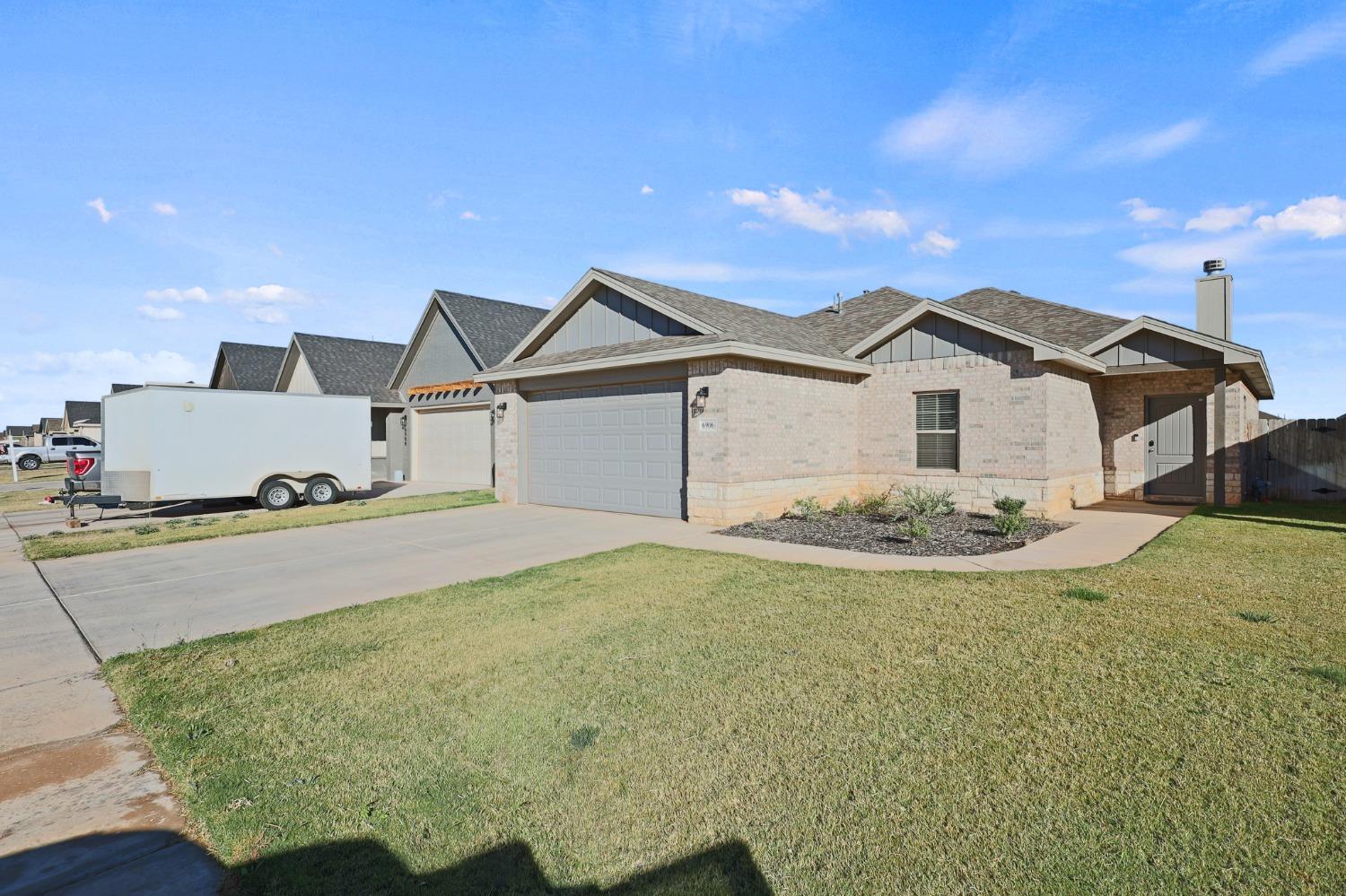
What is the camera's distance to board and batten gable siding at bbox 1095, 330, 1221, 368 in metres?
13.4

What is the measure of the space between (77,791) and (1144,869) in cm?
515

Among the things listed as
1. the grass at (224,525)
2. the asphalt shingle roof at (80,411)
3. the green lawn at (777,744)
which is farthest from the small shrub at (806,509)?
the asphalt shingle roof at (80,411)

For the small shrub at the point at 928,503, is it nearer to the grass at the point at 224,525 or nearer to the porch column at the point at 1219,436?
the porch column at the point at 1219,436

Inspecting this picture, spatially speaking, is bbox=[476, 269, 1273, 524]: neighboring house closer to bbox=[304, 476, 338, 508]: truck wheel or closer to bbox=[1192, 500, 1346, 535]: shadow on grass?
bbox=[1192, 500, 1346, 535]: shadow on grass

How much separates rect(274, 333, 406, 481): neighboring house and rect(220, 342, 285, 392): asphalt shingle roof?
1.45 m

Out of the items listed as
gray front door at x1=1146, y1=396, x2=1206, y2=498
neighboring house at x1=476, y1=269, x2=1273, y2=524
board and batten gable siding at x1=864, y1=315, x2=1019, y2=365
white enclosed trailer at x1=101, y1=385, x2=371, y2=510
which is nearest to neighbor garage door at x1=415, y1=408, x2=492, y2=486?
white enclosed trailer at x1=101, y1=385, x2=371, y2=510

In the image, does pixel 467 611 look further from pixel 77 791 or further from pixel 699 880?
pixel 699 880

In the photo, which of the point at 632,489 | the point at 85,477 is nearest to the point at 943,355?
the point at 632,489

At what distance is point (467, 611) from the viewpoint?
6.68 m

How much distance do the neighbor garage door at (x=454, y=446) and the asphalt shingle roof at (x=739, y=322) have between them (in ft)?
31.2

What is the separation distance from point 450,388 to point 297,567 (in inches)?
552

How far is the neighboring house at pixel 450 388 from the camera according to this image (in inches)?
878

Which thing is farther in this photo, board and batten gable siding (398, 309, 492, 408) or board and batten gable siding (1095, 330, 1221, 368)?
board and batten gable siding (398, 309, 492, 408)

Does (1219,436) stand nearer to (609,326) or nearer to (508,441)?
(609,326)
